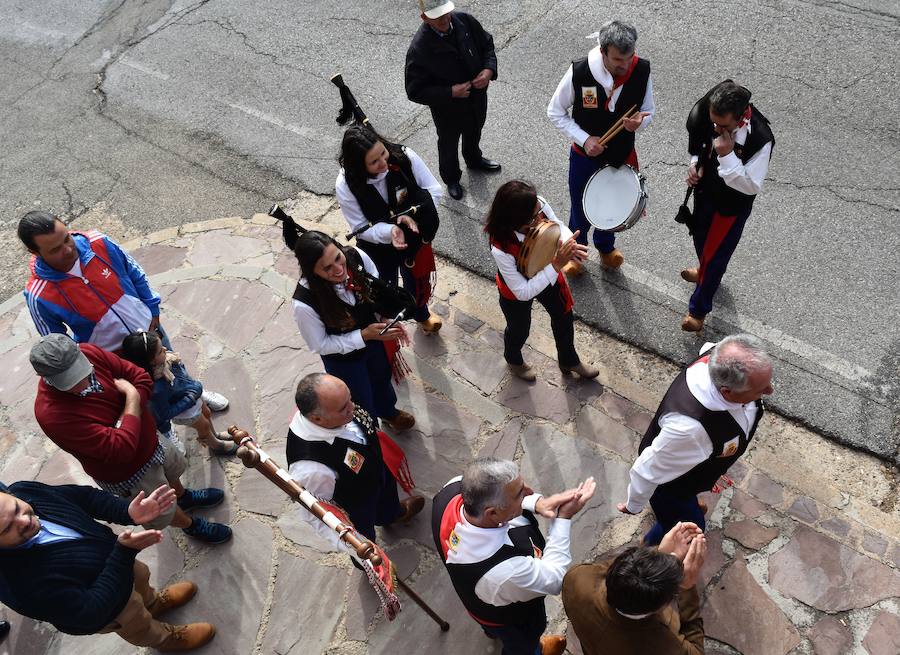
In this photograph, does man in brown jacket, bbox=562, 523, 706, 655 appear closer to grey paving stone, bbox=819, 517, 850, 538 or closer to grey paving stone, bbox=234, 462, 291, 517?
grey paving stone, bbox=819, 517, 850, 538

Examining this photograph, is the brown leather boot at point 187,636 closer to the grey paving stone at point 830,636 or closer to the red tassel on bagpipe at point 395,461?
the red tassel on bagpipe at point 395,461

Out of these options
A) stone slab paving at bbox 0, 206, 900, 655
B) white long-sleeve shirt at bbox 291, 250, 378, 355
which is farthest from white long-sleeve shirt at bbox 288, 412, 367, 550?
stone slab paving at bbox 0, 206, 900, 655

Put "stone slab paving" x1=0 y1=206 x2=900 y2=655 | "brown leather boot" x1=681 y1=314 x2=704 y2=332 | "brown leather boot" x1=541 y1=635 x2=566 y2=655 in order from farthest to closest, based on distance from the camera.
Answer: "brown leather boot" x1=681 y1=314 x2=704 y2=332 → "stone slab paving" x1=0 y1=206 x2=900 y2=655 → "brown leather boot" x1=541 y1=635 x2=566 y2=655

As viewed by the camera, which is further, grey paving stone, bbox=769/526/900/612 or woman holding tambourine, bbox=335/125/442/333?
woman holding tambourine, bbox=335/125/442/333

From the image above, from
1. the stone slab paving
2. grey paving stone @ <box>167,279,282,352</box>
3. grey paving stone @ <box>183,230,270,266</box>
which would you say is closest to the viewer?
the stone slab paving

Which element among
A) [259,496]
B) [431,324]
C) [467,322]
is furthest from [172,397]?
[467,322]

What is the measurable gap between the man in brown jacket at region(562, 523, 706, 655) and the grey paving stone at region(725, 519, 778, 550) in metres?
1.33

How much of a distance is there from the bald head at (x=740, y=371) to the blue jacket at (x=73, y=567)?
3.02 m

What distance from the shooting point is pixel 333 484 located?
3537mm

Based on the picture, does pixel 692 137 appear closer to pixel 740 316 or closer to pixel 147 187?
pixel 740 316

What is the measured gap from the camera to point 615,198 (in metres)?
4.97

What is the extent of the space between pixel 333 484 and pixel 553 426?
1923 mm

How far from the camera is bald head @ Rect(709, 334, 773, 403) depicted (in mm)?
3158

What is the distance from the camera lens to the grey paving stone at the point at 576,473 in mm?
4406
